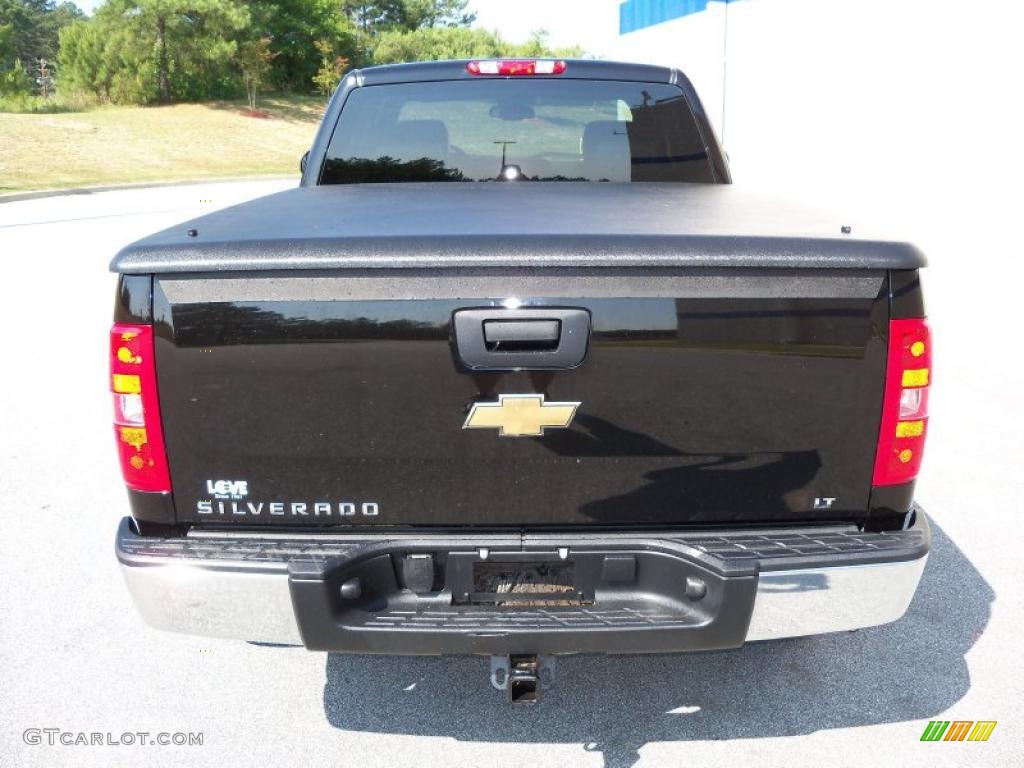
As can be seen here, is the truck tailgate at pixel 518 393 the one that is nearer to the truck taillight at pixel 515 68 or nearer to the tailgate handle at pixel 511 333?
the tailgate handle at pixel 511 333

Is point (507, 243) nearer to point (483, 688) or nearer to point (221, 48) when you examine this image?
point (483, 688)

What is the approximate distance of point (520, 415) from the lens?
7.47 feet

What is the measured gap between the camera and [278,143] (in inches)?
1722

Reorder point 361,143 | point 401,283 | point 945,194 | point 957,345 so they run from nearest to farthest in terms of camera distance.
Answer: point 401,283 < point 361,143 < point 957,345 < point 945,194

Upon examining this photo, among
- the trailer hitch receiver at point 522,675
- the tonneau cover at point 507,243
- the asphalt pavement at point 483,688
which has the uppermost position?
the tonneau cover at point 507,243

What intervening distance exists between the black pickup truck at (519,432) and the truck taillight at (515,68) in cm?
192

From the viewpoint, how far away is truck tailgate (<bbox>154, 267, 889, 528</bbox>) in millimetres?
2256

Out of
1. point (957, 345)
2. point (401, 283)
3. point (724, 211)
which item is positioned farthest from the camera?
point (957, 345)

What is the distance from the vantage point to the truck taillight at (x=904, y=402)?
2318 millimetres

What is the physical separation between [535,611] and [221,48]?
53697 mm

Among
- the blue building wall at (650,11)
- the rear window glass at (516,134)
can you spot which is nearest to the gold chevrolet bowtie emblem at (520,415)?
the rear window glass at (516,134)

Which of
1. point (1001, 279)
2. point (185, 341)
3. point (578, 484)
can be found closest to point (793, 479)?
point (578, 484)

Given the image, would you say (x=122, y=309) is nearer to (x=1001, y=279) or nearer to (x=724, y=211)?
(x=724, y=211)

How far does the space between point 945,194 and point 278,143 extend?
3380cm
